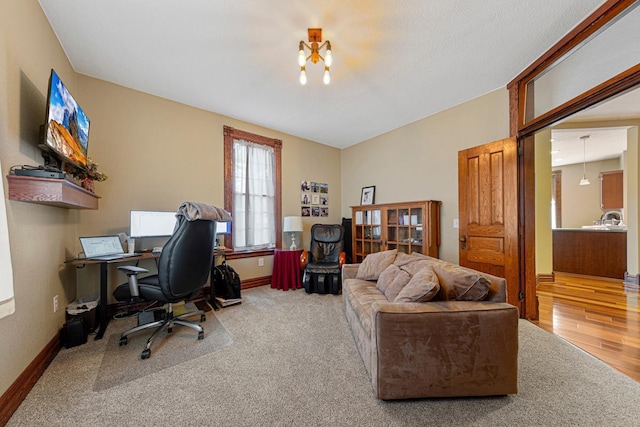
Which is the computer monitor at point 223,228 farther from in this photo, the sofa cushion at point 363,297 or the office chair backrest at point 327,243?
the sofa cushion at point 363,297

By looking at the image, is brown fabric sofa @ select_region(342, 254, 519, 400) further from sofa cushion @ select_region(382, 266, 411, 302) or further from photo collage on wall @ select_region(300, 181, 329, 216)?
photo collage on wall @ select_region(300, 181, 329, 216)

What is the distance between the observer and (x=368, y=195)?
4.55 metres

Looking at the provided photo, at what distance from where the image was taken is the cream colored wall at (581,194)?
5.85 metres

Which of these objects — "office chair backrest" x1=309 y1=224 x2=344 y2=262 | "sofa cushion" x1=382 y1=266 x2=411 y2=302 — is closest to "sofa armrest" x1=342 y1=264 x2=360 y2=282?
"sofa cushion" x1=382 y1=266 x2=411 y2=302

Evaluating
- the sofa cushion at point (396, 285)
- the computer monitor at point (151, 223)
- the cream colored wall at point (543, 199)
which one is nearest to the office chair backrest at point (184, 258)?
the computer monitor at point (151, 223)

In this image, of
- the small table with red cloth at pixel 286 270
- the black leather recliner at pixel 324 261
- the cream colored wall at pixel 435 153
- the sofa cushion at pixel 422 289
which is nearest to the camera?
the sofa cushion at pixel 422 289

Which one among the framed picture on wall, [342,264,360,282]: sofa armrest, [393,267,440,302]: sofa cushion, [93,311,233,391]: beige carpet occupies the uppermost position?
the framed picture on wall

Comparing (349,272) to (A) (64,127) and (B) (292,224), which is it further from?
(A) (64,127)

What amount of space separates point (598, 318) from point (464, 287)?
95.4 inches

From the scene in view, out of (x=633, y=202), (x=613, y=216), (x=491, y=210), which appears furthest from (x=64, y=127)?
(x=613, y=216)

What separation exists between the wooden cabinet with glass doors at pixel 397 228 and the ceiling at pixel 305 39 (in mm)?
1497

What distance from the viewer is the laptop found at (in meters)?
2.28

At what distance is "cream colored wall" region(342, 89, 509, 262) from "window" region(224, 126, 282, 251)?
179 centimetres

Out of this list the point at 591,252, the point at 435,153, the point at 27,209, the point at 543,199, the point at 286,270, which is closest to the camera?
the point at 27,209
